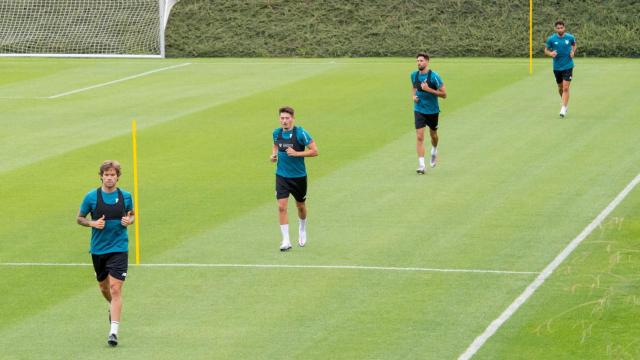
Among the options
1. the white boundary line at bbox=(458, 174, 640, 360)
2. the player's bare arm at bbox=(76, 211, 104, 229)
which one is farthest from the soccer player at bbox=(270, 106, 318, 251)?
the player's bare arm at bbox=(76, 211, 104, 229)

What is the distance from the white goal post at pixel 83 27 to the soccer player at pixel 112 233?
3177 cm

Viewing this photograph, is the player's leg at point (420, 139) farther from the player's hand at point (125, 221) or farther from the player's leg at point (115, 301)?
the player's leg at point (115, 301)

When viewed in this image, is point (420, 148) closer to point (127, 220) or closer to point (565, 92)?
point (565, 92)

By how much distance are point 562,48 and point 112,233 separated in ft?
61.4

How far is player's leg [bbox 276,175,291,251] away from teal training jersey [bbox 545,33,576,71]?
533 inches

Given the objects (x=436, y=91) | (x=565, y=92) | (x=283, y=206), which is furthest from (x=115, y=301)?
(x=565, y=92)

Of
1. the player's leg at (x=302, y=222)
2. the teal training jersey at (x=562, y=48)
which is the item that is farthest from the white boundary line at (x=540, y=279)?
the teal training jersey at (x=562, y=48)

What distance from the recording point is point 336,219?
22734 mm

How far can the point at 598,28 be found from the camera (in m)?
45.4

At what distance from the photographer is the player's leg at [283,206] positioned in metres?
20.2

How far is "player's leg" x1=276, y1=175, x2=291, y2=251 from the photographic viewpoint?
66.4 ft

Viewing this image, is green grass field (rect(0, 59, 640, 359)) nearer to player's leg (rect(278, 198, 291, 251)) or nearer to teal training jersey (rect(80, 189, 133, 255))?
player's leg (rect(278, 198, 291, 251))

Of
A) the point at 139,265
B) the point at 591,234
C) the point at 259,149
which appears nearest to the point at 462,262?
the point at 591,234

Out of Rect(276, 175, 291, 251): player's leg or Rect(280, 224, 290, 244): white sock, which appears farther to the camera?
Rect(280, 224, 290, 244): white sock
